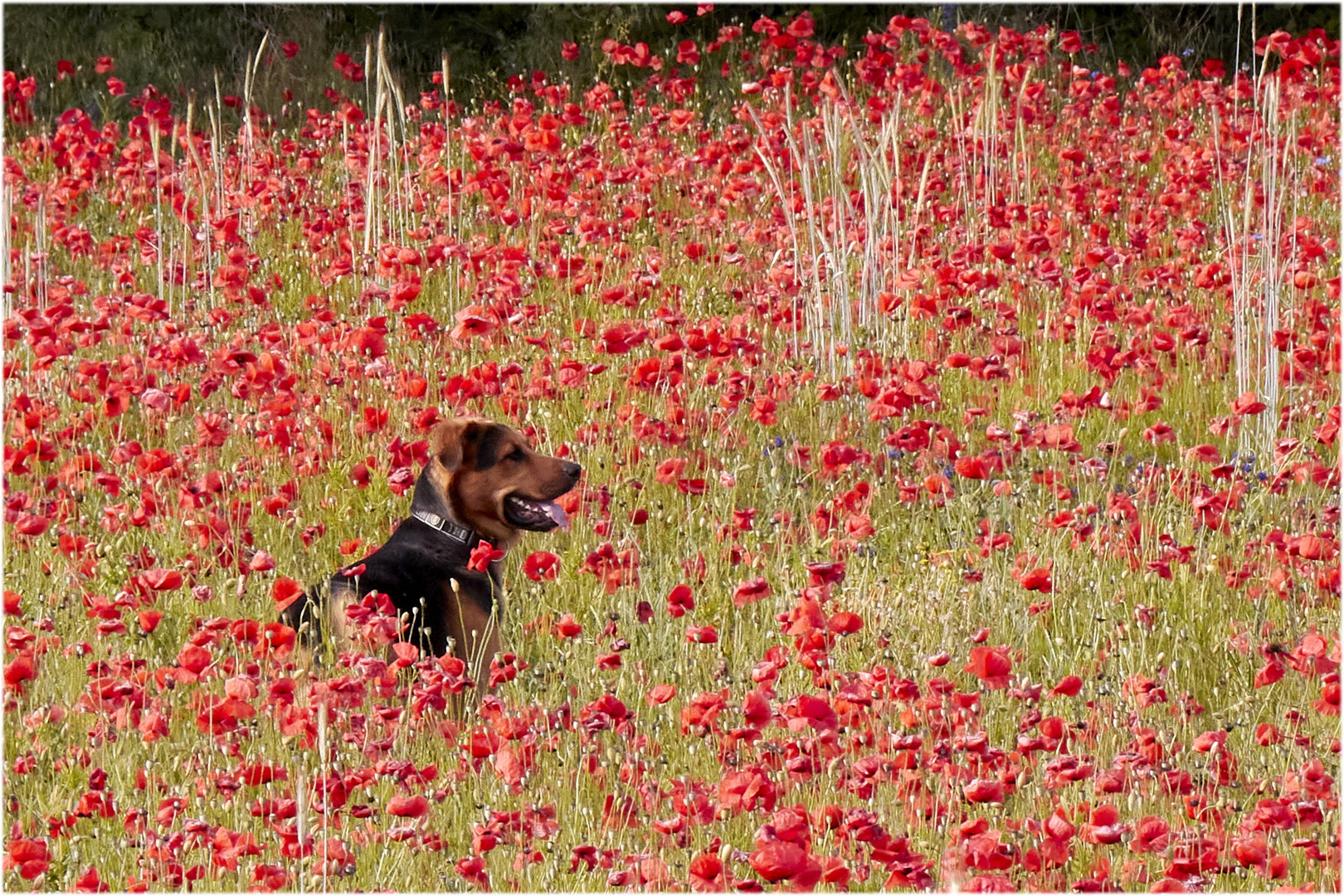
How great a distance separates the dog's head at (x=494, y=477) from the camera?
13.2ft

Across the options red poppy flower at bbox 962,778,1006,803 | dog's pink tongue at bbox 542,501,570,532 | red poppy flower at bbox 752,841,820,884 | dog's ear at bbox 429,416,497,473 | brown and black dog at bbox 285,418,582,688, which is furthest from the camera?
dog's pink tongue at bbox 542,501,570,532

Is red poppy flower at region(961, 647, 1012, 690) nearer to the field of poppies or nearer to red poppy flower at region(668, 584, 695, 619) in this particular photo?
the field of poppies

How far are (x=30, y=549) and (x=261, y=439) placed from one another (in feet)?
2.22

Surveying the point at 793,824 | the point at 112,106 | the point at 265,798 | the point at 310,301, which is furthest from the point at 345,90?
the point at 793,824

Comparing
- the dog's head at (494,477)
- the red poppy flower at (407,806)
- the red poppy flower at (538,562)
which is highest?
the dog's head at (494,477)

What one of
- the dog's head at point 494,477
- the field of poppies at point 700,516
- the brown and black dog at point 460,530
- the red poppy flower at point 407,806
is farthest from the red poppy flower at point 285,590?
the dog's head at point 494,477

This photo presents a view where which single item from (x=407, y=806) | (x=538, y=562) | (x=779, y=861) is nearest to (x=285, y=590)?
(x=538, y=562)

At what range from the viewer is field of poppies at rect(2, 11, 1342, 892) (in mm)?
2902

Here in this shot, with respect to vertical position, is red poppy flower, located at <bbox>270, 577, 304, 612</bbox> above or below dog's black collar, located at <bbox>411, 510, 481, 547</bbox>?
below

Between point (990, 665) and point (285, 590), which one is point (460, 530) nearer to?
point (285, 590)

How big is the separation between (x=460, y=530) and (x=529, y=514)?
6.9 inches

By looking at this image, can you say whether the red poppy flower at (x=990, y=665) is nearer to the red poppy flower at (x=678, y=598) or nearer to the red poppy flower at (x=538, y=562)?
the red poppy flower at (x=678, y=598)

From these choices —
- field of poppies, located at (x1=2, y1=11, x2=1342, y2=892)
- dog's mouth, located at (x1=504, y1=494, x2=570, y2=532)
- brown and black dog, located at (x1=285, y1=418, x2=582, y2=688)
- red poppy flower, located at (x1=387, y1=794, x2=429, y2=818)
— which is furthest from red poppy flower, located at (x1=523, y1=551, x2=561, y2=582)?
red poppy flower, located at (x1=387, y1=794, x2=429, y2=818)

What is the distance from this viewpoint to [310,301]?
238 inches
